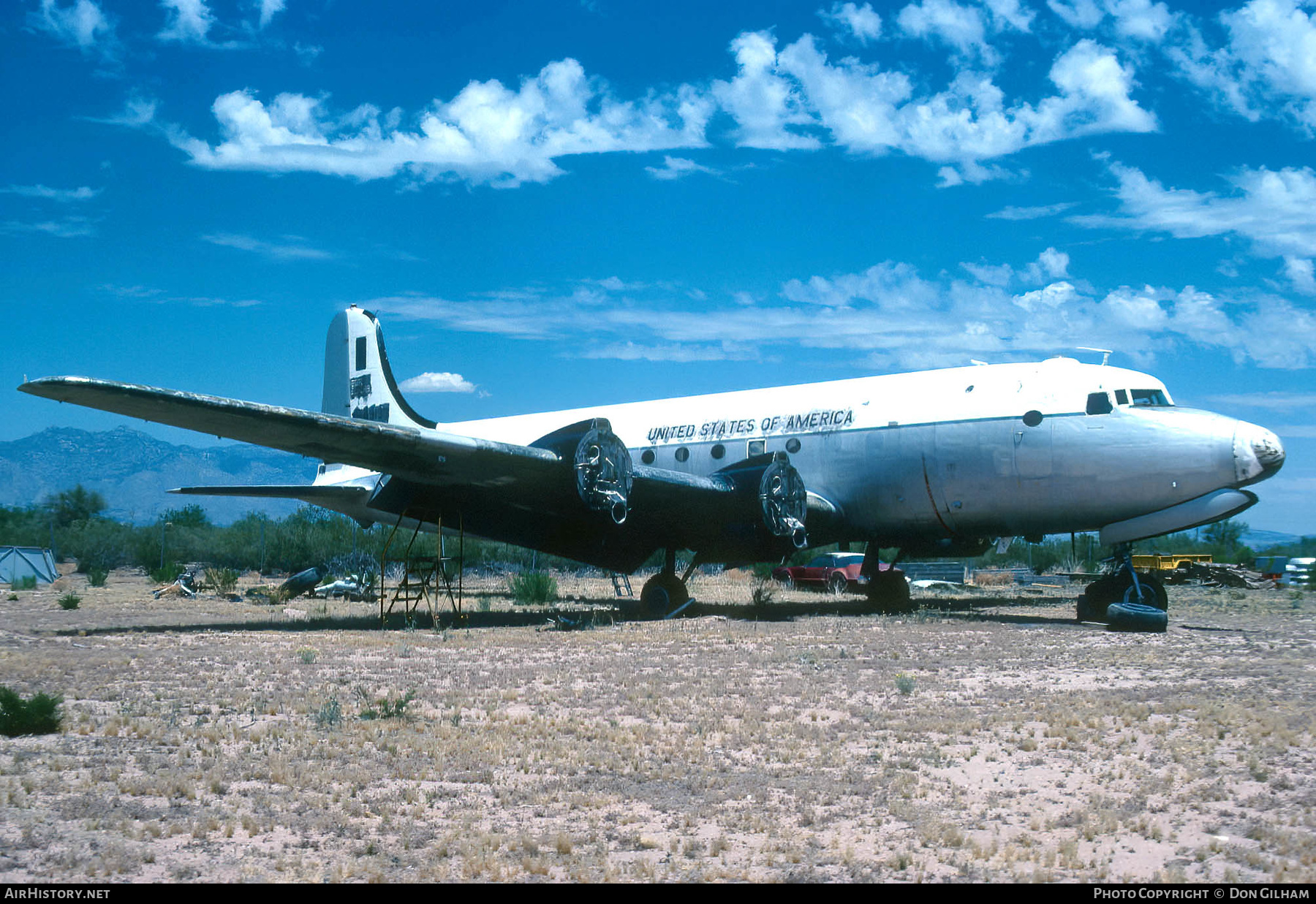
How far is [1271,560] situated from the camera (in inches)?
1567

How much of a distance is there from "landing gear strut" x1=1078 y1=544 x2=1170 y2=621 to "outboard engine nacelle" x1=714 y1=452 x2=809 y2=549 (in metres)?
4.65

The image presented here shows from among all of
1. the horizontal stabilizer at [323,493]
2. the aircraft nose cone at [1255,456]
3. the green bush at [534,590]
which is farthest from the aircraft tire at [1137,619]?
the horizontal stabilizer at [323,493]

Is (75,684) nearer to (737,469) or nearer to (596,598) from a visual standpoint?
(737,469)

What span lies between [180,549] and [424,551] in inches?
389

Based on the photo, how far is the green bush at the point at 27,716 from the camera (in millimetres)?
7527

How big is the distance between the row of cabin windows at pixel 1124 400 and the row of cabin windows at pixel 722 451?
16.9ft

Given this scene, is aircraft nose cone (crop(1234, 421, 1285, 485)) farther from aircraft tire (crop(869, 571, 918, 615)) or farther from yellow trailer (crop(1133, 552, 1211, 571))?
yellow trailer (crop(1133, 552, 1211, 571))

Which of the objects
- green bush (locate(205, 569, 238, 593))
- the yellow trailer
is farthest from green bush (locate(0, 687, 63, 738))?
the yellow trailer

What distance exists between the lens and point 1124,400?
15875 millimetres

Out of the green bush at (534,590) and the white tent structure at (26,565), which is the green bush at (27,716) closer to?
the green bush at (534,590)

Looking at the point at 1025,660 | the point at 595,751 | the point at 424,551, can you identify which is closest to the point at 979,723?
the point at 595,751

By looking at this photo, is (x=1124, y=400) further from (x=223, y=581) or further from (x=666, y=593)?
(x=223, y=581)

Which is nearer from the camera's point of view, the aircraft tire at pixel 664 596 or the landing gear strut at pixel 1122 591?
the landing gear strut at pixel 1122 591

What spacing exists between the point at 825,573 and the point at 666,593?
42.3 feet
